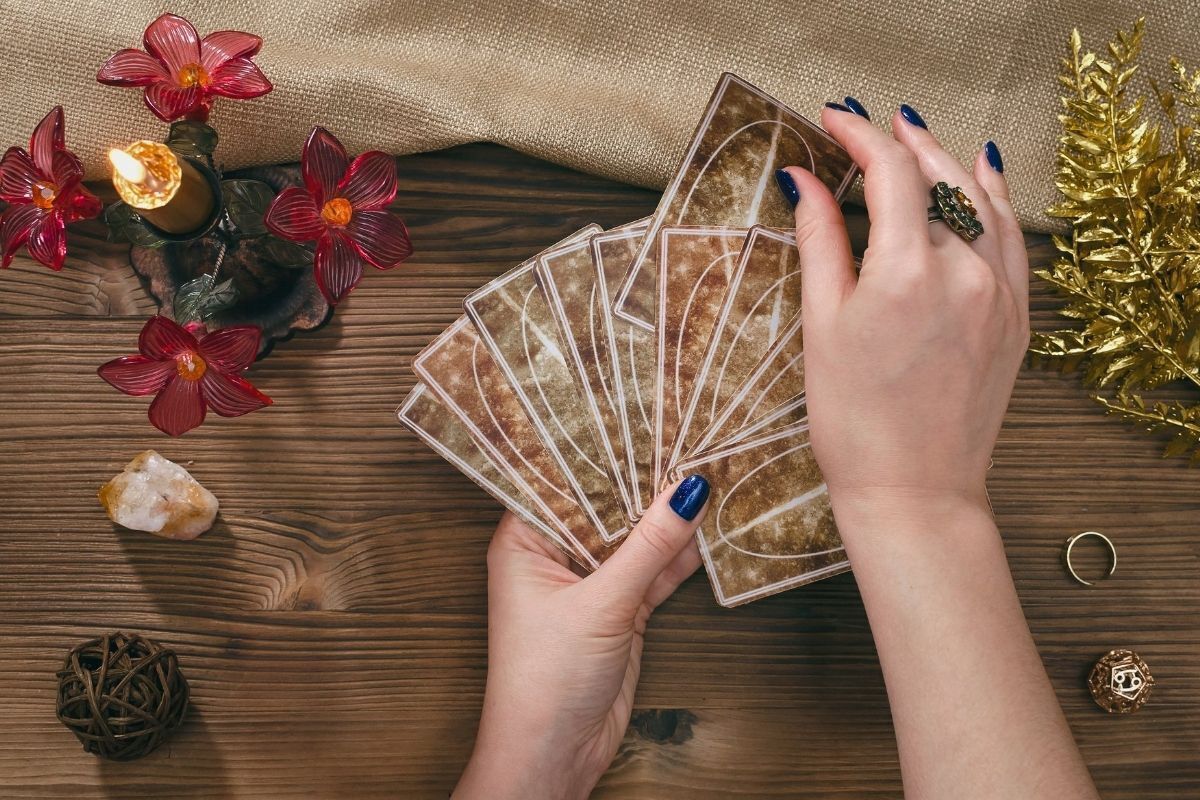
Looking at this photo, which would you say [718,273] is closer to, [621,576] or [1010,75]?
[621,576]

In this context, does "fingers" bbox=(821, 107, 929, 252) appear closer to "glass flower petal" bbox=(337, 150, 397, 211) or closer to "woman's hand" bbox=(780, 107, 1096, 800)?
"woman's hand" bbox=(780, 107, 1096, 800)

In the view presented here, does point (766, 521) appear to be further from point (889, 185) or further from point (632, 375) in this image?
point (889, 185)

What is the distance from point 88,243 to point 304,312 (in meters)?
0.30

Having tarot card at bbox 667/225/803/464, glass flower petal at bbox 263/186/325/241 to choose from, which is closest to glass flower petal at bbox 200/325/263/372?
glass flower petal at bbox 263/186/325/241

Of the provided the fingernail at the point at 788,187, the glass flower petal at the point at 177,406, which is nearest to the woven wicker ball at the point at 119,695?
the glass flower petal at the point at 177,406

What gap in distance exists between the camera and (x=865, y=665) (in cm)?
105

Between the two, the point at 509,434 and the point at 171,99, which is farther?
the point at 509,434

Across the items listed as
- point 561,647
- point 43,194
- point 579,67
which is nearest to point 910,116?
point 579,67

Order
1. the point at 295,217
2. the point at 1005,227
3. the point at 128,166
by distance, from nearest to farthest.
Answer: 1. the point at 128,166
2. the point at 295,217
3. the point at 1005,227

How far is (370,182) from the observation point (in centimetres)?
83

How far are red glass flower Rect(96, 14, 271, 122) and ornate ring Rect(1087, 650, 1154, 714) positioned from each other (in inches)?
48.3

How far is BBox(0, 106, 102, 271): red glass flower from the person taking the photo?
2.69ft

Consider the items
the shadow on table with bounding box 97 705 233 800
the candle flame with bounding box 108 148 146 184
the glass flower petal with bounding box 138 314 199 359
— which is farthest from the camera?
the shadow on table with bounding box 97 705 233 800

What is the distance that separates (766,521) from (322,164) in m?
0.63
